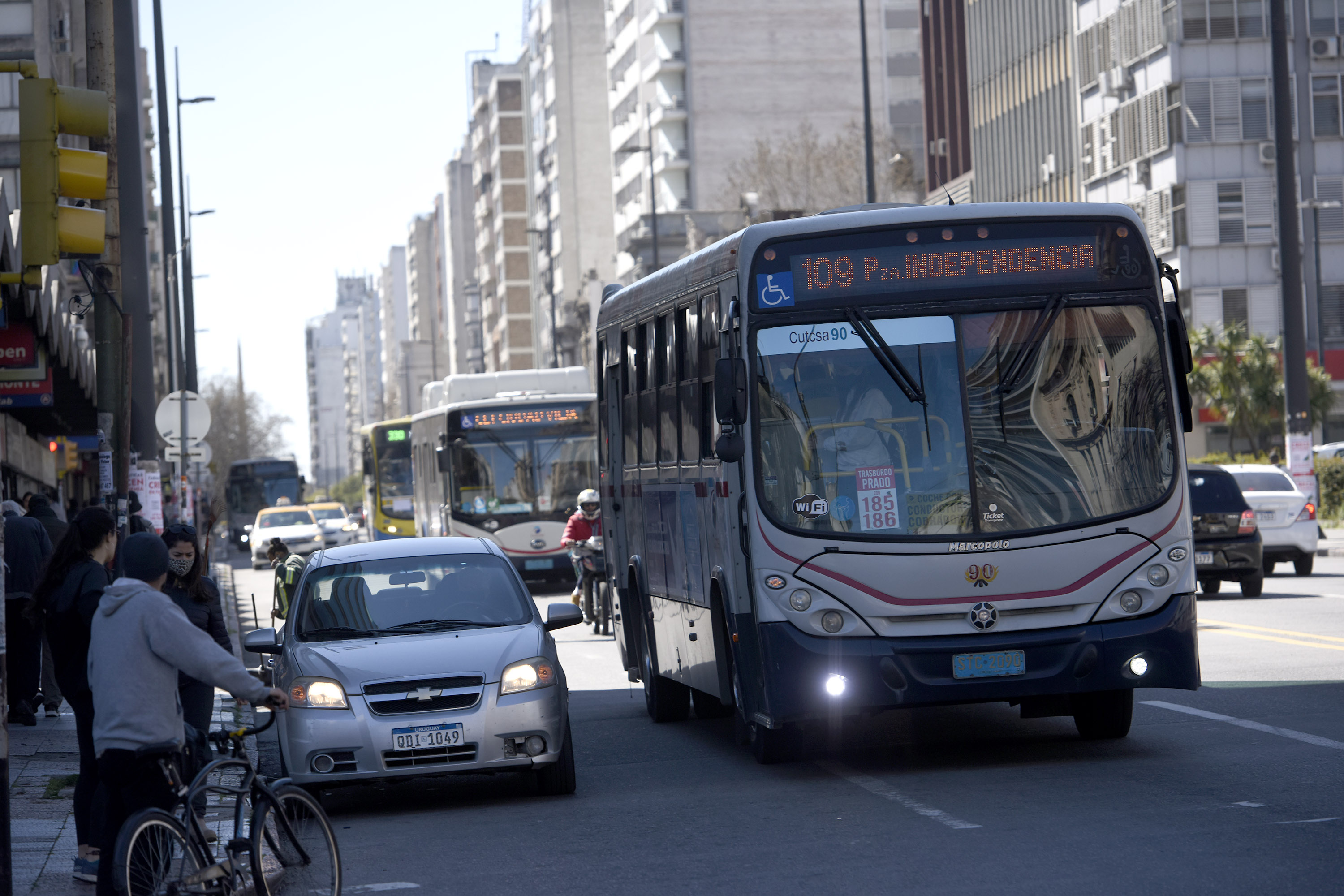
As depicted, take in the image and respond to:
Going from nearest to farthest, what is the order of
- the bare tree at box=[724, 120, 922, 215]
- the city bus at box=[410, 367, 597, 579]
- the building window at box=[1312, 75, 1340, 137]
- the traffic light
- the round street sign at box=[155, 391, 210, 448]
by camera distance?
the traffic light → the round street sign at box=[155, 391, 210, 448] → the city bus at box=[410, 367, 597, 579] → the building window at box=[1312, 75, 1340, 137] → the bare tree at box=[724, 120, 922, 215]

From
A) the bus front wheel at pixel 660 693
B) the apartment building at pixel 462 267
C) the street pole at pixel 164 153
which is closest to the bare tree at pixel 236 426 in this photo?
the apartment building at pixel 462 267

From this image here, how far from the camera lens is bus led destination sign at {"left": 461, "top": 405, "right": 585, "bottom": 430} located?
1345 inches

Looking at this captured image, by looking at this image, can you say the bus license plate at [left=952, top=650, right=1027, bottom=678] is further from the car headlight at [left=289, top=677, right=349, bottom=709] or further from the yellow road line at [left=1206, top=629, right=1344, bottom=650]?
the yellow road line at [left=1206, top=629, right=1344, bottom=650]

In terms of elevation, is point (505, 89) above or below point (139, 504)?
above

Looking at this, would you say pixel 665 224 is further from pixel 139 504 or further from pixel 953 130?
pixel 139 504

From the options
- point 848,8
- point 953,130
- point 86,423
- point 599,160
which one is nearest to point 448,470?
point 86,423

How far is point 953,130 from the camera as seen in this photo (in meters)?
85.4

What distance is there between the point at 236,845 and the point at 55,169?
292 cm

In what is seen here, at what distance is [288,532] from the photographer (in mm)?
55281

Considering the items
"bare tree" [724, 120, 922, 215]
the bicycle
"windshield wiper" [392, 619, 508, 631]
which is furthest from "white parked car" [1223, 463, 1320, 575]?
"bare tree" [724, 120, 922, 215]

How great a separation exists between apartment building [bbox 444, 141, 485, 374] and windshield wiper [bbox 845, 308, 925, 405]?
156729 mm

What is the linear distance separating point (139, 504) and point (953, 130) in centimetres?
6724

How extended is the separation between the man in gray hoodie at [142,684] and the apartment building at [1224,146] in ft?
188

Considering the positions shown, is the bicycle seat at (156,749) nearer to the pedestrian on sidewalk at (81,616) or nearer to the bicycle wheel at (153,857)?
the bicycle wheel at (153,857)
